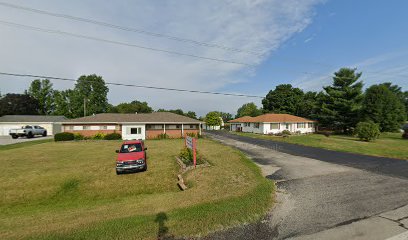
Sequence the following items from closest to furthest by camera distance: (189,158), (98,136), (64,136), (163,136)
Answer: (189,158), (64,136), (98,136), (163,136)

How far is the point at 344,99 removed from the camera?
42906 millimetres

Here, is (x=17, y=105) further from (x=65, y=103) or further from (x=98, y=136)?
(x=98, y=136)

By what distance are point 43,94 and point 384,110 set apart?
305ft

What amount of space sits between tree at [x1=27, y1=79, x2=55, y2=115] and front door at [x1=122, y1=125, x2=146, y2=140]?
52910 mm

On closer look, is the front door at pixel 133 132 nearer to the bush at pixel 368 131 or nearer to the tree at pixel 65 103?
the bush at pixel 368 131

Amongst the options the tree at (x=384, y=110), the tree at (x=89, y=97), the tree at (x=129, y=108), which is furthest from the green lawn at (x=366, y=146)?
the tree at (x=89, y=97)

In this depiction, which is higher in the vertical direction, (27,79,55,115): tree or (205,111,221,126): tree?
(27,79,55,115): tree

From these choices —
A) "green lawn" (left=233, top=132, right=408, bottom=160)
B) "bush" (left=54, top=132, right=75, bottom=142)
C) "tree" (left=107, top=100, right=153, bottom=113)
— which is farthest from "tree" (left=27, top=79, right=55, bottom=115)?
"green lawn" (left=233, top=132, right=408, bottom=160)

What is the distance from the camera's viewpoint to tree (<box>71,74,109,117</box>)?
63.0 m

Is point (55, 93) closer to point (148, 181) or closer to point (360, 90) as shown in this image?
point (148, 181)

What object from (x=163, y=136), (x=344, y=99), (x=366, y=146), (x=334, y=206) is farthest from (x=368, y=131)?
(x=163, y=136)

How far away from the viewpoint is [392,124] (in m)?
40.2

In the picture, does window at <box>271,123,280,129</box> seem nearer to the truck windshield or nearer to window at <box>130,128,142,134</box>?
window at <box>130,128,142,134</box>

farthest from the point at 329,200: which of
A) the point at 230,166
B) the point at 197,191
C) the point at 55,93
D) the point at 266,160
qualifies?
the point at 55,93
